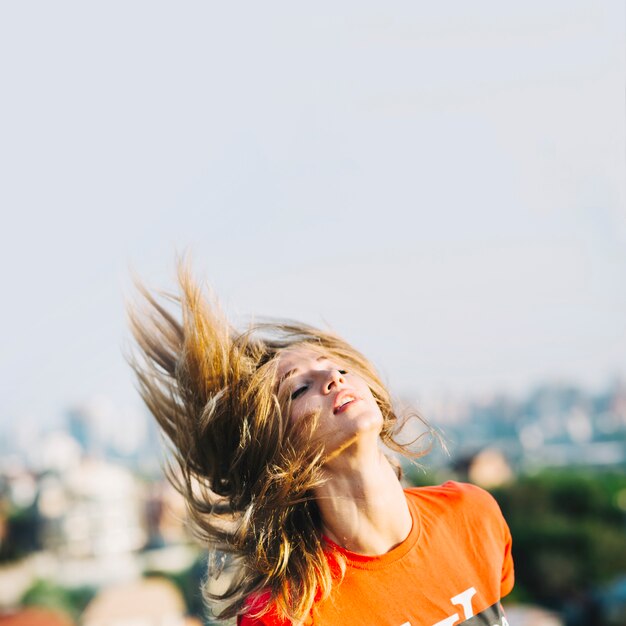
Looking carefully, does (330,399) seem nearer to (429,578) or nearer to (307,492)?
(307,492)

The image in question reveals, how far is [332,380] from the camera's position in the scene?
1592 millimetres

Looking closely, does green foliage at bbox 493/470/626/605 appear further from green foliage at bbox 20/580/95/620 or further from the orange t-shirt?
the orange t-shirt

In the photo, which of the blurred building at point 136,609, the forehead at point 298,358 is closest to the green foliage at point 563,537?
the blurred building at point 136,609

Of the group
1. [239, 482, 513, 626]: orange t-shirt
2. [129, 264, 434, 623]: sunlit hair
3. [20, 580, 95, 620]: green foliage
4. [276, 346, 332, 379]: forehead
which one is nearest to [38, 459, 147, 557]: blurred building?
[20, 580, 95, 620]: green foliage

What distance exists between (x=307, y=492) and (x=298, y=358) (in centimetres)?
27

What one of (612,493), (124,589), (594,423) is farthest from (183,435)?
(594,423)

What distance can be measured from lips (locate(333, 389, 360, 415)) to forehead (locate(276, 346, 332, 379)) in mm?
148

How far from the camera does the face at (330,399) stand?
1500mm

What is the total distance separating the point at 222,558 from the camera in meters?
1.82

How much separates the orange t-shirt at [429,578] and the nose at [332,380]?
0.90 feet

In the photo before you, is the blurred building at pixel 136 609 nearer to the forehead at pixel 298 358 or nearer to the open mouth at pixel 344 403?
the forehead at pixel 298 358

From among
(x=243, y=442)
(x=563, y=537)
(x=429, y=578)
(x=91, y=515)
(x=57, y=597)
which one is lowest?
(x=563, y=537)

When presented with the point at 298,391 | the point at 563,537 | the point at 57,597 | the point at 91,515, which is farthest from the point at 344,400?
the point at 91,515

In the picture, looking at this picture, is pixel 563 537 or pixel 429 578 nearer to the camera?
pixel 429 578
